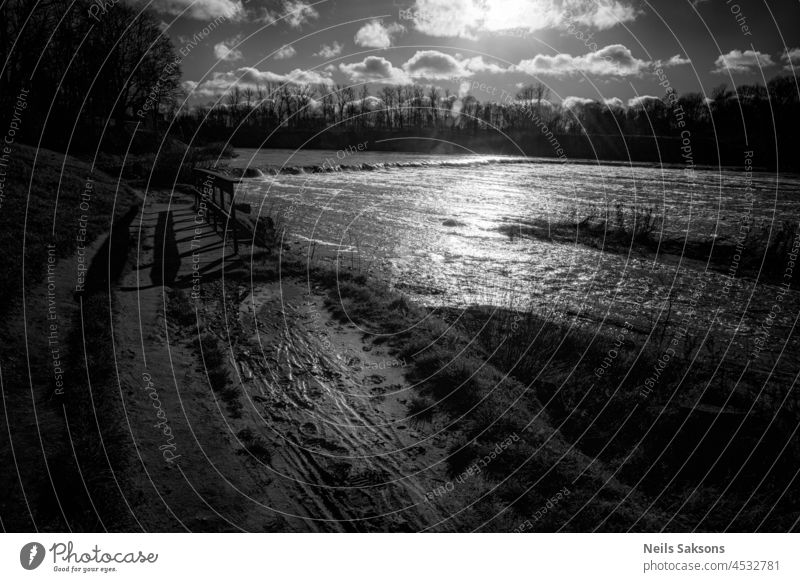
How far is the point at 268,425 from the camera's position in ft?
16.1

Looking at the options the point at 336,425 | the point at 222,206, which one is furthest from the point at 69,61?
the point at 336,425

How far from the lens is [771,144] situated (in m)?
54.9

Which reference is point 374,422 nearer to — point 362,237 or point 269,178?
point 362,237

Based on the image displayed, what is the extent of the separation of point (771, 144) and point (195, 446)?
74080 millimetres

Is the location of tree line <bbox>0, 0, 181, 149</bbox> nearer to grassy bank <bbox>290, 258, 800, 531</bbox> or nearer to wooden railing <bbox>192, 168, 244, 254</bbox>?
wooden railing <bbox>192, 168, 244, 254</bbox>

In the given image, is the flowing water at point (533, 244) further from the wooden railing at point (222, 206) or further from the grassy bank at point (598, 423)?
the wooden railing at point (222, 206)

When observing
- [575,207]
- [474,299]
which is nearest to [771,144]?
[575,207]

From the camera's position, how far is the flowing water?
9383 millimetres
